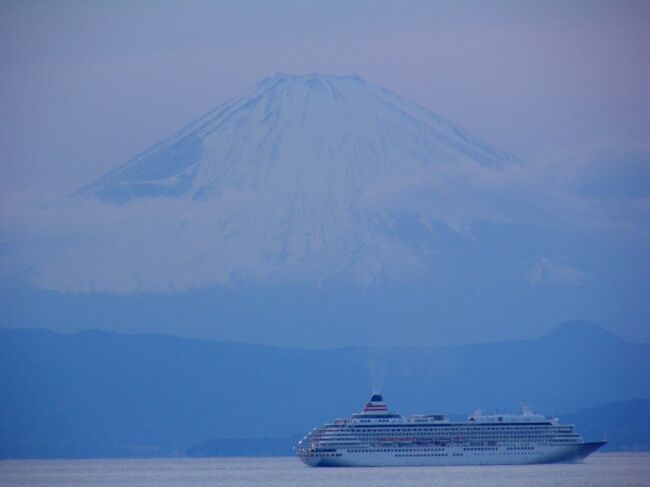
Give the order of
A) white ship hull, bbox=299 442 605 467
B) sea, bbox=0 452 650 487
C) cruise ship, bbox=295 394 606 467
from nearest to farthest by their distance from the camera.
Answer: sea, bbox=0 452 650 487 → white ship hull, bbox=299 442 605 467 → cruise ship, bbox=295 394 606 467

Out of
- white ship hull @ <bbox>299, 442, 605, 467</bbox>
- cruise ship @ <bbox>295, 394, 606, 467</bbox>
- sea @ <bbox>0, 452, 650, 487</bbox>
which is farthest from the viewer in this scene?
cruise ship @ <bbox>295, 394, 606, 467</bbox>

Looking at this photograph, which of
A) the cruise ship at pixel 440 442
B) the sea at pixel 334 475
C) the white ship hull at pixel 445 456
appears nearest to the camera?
the sea at pixel 334 475

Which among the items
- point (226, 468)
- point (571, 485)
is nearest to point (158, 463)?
point (226, 468)

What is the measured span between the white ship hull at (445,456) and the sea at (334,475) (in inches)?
14.4

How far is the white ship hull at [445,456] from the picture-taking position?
3529 inches

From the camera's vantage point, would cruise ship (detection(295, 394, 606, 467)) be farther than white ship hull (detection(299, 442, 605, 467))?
Yes

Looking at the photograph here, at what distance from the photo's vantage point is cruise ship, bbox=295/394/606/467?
89.9 meters

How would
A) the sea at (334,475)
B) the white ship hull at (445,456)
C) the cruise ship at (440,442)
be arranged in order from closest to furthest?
the sea at (334,475) → the white ship hull at (445,456) → the cruise ship at (440,442)

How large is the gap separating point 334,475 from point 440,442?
7243 millimetres

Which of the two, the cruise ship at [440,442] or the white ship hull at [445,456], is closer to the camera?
the white ship hull at [445,456]

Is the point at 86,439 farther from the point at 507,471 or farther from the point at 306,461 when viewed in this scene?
Result: the point at 507,471

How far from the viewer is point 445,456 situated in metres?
90.1

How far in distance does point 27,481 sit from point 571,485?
22.1 m

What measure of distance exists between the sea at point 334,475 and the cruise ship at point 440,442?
0.61 metres
